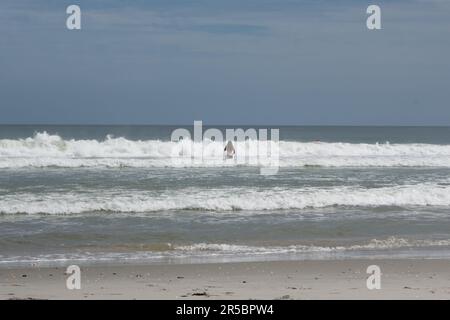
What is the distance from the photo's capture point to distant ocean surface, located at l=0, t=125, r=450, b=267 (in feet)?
38.0

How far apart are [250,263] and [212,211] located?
18.9 feet

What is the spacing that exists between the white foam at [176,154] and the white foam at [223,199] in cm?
954

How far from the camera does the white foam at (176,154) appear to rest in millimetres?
28469

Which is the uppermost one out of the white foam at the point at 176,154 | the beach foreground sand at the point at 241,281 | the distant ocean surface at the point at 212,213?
the white foam at the point at 176,154

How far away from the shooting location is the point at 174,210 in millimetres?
16188

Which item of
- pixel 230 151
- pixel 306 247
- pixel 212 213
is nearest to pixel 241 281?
pixel 306 247

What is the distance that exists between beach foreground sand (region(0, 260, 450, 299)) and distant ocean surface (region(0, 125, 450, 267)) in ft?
2.35

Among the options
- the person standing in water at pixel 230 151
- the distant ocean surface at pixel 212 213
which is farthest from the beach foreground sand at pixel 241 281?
the person standing in water at pixel 230 151

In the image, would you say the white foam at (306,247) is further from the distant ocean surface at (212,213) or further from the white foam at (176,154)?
the white foam at (176,154)

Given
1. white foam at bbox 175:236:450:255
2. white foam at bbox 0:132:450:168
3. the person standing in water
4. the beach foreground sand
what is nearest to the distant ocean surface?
white foam at bbox 175:236:450:255

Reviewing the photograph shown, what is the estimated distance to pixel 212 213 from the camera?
51.9ft

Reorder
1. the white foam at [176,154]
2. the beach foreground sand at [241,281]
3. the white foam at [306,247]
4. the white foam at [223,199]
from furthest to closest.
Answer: the white foam at [176,154], the white foam at [223,199], the white foam at [306,247], the beach foreground sand at [241,281]
